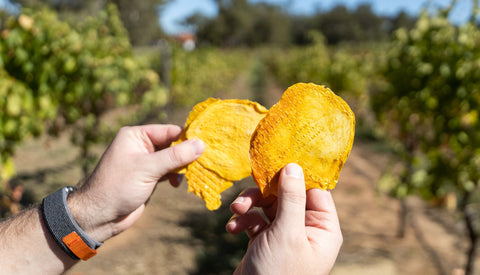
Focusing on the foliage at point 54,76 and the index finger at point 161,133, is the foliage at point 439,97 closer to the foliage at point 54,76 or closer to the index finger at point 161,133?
the index finger at point 161,133

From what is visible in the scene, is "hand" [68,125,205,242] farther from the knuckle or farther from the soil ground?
the soil ground

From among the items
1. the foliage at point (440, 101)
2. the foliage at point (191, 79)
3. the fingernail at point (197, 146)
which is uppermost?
the fingernail at point (197, 146)

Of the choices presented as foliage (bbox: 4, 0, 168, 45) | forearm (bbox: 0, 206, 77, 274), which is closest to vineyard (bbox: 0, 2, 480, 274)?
forearm (bbox: 0, 206, 77, 274)

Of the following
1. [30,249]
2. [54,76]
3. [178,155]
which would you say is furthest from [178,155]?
[54,76]

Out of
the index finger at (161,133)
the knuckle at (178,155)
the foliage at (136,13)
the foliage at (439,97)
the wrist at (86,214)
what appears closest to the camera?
the knuckle at (178,155)

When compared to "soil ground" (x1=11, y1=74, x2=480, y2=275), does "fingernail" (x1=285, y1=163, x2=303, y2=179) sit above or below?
above

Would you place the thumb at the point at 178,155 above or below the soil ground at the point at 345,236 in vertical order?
above

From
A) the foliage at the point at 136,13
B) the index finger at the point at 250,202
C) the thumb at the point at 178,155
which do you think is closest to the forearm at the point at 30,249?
the thumb at the point at 178,155

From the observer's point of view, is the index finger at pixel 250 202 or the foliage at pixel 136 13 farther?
the foliage at pixel 136 13
